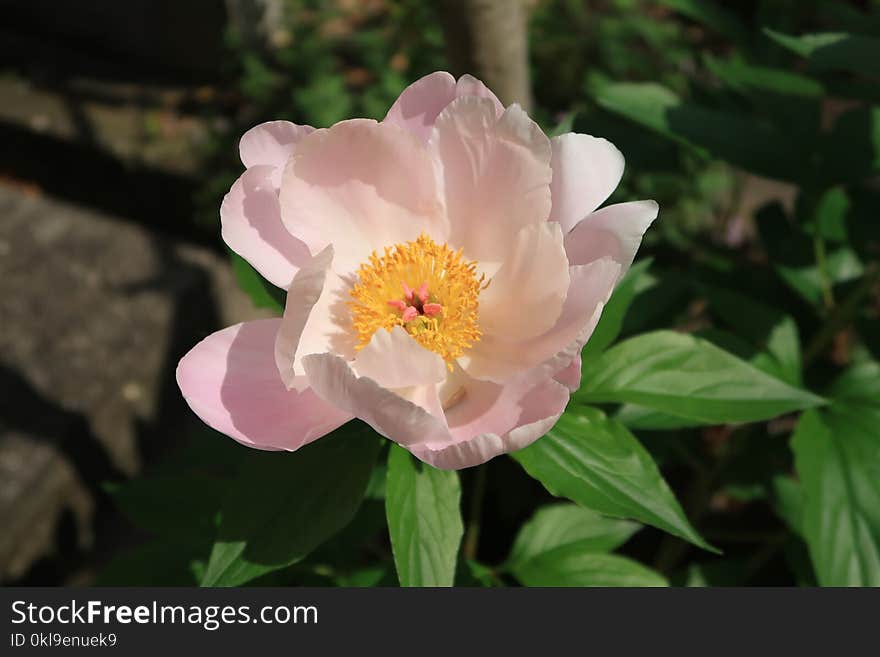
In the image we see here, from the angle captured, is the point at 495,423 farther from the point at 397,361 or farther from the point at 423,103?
the point at 423,103

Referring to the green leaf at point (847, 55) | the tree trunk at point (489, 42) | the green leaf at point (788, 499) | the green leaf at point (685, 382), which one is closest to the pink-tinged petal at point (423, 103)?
the green leaf at point (685, 382)

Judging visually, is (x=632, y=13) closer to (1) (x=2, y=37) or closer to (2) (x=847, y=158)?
(2) (x=847, y=158)

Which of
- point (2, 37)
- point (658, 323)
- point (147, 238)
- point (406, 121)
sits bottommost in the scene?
point (406, 121)

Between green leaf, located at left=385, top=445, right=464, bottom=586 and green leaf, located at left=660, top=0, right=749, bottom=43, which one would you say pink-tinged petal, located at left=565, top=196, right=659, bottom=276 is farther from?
green leaf, located at left=660, top=0, right=749, bottom=43

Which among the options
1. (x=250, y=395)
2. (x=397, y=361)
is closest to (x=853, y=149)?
(x=397, y=361)

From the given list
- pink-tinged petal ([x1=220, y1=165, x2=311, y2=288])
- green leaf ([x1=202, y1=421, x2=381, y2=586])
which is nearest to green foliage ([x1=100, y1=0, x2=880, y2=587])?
green leaf ([x1=202, y1=421, x2=381, y2=586])

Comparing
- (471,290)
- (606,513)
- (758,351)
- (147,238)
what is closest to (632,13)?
Answer: (147,238)

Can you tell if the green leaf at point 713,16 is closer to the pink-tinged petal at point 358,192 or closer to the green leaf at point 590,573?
the pink-tinged petal at point 358,192

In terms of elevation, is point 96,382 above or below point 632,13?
below
